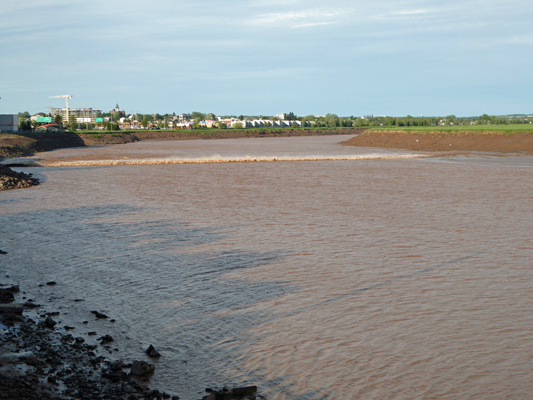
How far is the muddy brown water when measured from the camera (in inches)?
349

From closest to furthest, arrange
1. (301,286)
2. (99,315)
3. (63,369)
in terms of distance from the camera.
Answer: (63,369) → (99,315) → (301,286)

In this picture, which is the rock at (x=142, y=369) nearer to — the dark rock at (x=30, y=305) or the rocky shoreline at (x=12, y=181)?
the dark rock at (x=30, y=305)

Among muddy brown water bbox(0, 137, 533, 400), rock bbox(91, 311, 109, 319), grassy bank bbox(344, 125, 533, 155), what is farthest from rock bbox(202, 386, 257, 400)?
grassy bank bbox(344, 125, 533, 155)

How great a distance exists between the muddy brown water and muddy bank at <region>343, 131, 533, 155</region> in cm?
4778

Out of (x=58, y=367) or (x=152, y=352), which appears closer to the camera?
(x=58, y=367)

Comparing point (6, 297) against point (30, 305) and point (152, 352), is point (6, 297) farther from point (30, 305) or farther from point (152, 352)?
point (152, 352)

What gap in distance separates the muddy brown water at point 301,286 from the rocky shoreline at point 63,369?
0.35 meters

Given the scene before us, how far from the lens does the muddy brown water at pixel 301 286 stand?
8.86 meters

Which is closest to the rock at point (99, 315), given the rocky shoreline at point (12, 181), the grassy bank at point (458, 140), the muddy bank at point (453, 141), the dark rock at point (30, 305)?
the dark rock at point (30, 305)

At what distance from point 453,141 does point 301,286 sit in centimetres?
7533

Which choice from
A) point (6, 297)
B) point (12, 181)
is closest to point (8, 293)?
point (6, 297)

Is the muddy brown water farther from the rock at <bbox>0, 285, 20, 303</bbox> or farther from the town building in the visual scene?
the town building

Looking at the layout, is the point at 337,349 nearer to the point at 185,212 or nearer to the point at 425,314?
the point at 425,314

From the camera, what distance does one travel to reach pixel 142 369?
8.39 m
